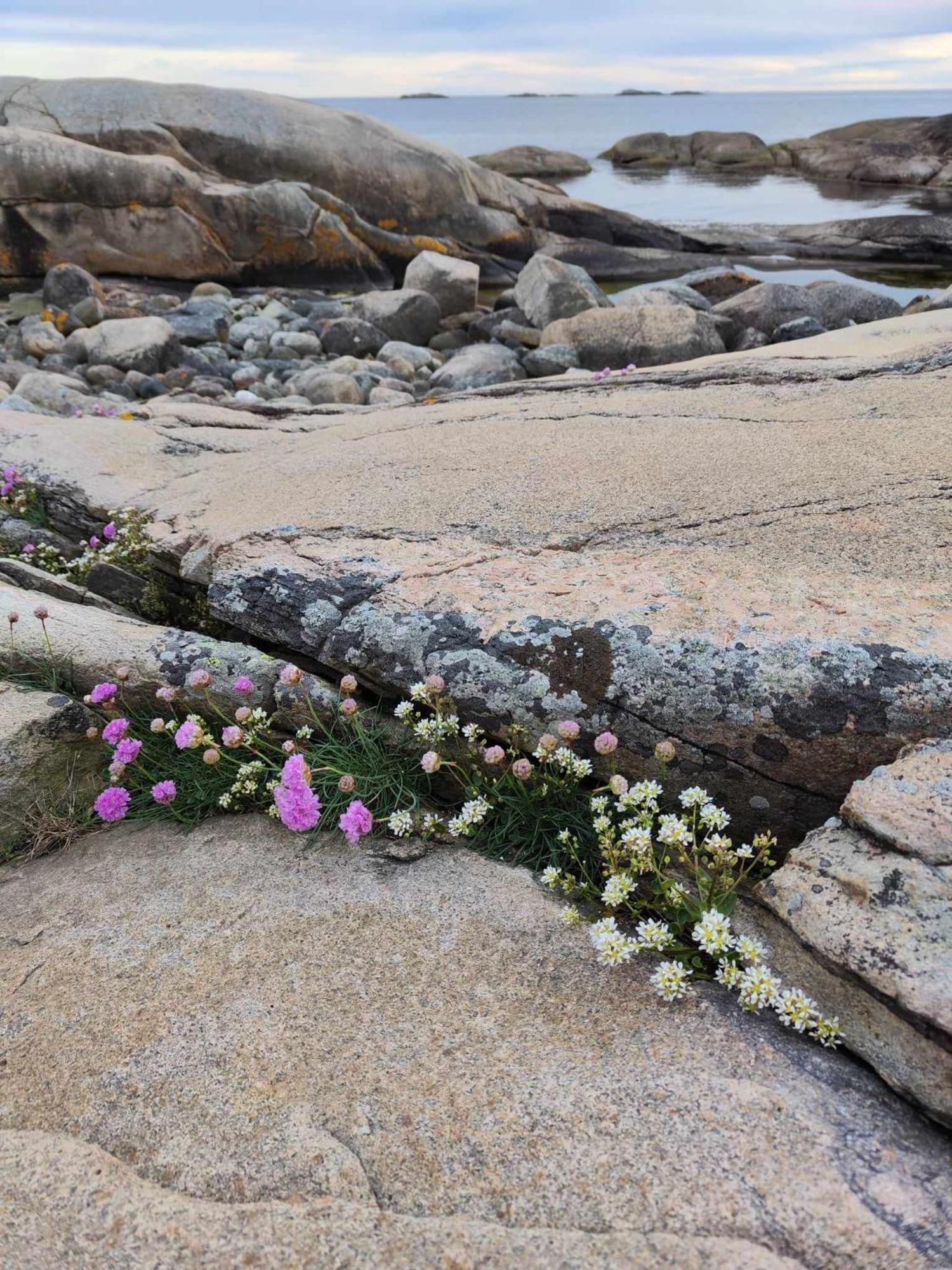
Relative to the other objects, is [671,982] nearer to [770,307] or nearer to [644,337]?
[644,337]

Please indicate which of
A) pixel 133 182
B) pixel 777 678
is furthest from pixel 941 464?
pixel 133 182

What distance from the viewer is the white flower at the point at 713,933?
191cm

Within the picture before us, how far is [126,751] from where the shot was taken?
2.75 m

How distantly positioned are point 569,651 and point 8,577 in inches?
104

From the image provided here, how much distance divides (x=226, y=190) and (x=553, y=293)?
646 centimetres

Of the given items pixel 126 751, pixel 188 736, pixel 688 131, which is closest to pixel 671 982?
pixel 188 736

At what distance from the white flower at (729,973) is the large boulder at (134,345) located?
10.3m

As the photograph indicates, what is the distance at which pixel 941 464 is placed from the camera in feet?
10.0

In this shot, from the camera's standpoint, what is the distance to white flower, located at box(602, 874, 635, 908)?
209cm

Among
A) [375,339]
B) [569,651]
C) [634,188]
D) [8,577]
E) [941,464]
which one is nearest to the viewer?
[569,651]

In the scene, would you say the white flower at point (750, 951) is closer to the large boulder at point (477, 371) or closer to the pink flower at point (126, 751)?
the pink flower at point (126, 751)

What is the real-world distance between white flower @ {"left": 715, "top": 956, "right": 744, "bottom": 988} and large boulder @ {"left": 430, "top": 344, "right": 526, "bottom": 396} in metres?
8.72

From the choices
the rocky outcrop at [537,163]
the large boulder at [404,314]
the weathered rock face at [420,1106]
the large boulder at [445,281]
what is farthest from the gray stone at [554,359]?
the rocky outcrop at [537,163]

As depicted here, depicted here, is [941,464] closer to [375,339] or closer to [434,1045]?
[434,1045]
